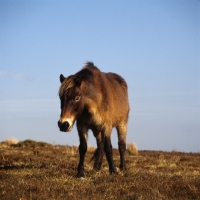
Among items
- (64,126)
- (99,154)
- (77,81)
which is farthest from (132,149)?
(64,126)

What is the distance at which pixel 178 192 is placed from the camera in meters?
7.98

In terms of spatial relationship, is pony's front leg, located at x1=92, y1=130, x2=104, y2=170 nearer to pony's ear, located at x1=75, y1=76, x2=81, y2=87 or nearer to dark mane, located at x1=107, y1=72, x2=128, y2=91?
pony's ear, located at x1=75, y1=76, x2=81, y2=87

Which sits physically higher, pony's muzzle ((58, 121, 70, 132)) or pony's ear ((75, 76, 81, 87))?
pony's ear ((75, 76, 81, 87))

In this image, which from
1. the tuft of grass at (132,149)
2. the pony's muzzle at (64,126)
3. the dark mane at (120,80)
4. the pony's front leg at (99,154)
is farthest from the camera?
the tuft of grass at (132,149)

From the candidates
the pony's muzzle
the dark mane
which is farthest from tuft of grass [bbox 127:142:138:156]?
the pony's muzzle

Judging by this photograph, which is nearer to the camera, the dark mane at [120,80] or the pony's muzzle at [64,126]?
the pony's muzzle at [64,126]

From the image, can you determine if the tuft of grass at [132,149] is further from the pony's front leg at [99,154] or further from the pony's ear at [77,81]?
the pony's ear at [77,81]

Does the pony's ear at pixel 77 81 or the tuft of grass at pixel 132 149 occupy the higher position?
the pony's ear at pixel 77 81

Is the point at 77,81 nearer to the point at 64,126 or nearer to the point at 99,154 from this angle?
the point at 64,126

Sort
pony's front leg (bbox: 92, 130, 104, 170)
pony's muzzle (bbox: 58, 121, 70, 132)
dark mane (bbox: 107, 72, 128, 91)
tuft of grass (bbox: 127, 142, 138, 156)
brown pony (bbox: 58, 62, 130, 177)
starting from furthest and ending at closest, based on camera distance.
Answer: tuft of grass (bbox: 127, 142, 138, 156), dark mane (bbox: 107, 72, 128, 91), pony's front leg (bbox: 92, 130, 104, 170), brown pony (bbox: 58, 62, 130, 177), pony's muzzle (bbox: 58, 121, 70, 132)

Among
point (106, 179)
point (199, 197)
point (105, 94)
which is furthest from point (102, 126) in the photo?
point (199, 197)

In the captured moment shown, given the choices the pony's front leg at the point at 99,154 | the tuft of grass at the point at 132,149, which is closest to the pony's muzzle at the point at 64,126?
the pony's front leg at the point at 99,154

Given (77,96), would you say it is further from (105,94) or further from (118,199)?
(118,199)

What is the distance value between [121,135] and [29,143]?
10.6 m
